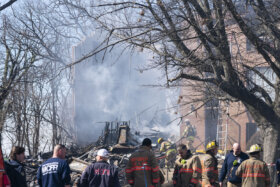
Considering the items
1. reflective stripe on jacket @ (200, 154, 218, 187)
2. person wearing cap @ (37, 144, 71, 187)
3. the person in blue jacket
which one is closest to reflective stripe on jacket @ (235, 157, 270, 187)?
the person in blue jacket

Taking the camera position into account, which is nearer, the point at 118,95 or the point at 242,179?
the point at 242,179

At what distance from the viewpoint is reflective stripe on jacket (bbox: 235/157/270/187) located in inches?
265

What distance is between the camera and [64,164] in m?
5.98

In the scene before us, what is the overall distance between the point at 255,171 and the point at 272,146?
347cm

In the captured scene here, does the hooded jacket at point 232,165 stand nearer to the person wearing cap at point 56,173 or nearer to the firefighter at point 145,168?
the firefighter at point 145,168

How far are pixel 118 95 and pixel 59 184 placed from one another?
3399 centimetres

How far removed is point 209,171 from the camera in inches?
280

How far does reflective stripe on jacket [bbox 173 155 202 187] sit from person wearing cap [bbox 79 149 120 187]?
187 cm

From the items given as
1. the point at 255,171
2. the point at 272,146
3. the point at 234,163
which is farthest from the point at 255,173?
the point at 272,146

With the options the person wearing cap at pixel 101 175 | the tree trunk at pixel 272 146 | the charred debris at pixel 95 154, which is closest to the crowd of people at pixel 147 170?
the person wearing cap at pixel 101 175

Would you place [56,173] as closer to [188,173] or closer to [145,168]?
[145,168]

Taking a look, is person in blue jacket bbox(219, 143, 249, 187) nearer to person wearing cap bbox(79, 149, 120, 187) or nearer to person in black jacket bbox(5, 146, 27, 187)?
person wearing cap bbox(79, 149, 120, 187)

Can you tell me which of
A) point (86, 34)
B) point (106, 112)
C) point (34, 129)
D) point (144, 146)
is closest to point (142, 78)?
point (106, 112)

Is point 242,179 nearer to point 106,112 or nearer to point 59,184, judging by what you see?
point 59,184
